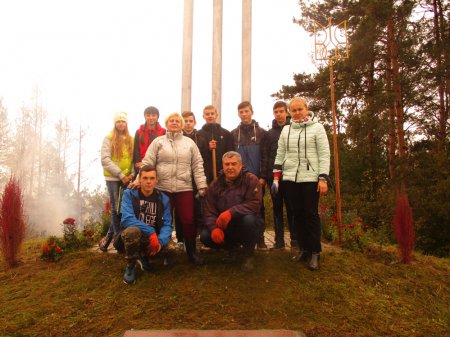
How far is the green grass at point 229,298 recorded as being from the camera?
300 centimetres

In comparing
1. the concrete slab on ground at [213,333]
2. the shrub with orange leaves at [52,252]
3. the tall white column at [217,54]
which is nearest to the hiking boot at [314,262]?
the concrete slab on ground at [213,333]

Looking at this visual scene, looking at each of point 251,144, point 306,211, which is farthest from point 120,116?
point 306,211

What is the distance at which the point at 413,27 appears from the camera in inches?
488

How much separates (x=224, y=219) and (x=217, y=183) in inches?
19.8

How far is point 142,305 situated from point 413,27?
13.1 m

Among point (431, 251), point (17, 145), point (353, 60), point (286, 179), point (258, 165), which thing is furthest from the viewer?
point (17, 145)

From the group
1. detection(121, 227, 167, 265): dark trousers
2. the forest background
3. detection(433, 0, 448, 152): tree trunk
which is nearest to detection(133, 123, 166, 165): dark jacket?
detection(121, 227, 167, 265): dark trousers

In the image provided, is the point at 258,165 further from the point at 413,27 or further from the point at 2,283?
the point at 413,27

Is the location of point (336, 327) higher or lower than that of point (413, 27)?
lower

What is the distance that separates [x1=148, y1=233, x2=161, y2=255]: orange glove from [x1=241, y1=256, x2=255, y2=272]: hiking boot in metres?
0.93

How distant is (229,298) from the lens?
3.34m

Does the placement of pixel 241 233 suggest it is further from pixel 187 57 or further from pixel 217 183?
pixel 187 57

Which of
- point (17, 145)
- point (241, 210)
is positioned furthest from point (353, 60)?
point (17, 145)

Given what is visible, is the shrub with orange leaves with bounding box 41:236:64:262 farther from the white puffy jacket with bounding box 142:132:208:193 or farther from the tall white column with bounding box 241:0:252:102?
the tall white column with bounding box 241:0:252:102
